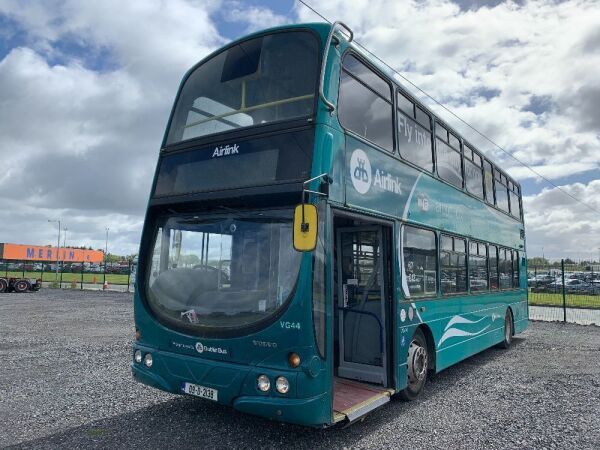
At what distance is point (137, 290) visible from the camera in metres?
5.42

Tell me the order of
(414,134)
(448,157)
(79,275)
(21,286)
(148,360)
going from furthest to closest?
(79,275) < (21,286) < (448,157) < (414,134) < (148,360)

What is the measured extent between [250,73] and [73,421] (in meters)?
4.58

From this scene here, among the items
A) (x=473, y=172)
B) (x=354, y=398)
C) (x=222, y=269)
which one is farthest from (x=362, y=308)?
(x=473, y=172)

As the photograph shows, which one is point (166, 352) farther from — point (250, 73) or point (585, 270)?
point (585, 270)

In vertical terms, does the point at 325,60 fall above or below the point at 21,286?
above

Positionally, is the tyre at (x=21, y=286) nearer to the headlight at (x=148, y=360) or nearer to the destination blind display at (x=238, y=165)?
the destination blind display at (x=238, y=165)

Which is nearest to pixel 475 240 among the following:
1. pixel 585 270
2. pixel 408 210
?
pixel 408 210

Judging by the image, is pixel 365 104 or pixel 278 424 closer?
pixel 278 424

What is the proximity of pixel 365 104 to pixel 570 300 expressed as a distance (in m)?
21.6

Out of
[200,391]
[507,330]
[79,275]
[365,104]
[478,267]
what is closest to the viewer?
[200,391]

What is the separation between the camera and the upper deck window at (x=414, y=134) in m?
6.59

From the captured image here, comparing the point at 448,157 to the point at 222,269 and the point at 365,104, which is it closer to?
the point at 365,104

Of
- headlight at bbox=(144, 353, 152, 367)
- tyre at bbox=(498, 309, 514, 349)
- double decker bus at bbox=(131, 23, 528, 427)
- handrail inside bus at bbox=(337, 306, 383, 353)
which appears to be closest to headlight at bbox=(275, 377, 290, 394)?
double decker bus at bbox=(131, 23, 528, 427)

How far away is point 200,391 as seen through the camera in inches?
186
